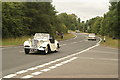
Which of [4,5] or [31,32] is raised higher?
[4,5]

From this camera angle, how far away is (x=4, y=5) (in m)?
47.5

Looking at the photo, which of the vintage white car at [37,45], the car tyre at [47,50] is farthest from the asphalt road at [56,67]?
the car tyre at [47,50]

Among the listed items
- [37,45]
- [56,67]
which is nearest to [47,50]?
[37,45]

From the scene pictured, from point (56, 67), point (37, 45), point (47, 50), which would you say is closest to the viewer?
point (56, 67)

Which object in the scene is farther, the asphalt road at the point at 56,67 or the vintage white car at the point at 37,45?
the vintage white car at the point at 37,45

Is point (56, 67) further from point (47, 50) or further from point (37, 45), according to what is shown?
point (47, 50)

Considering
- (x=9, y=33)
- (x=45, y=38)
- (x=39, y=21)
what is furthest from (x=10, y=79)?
(x=39, y=21)

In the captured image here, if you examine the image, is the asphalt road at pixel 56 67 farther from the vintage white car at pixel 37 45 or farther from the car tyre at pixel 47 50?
the car tyre at pixel 47 50

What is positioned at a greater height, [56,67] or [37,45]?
[37,45]

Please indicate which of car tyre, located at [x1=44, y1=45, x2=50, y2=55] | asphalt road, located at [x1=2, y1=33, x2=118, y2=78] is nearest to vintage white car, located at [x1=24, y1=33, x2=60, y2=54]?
car tyre, located at [x1=44, y1=45, x2=50, y2=55]

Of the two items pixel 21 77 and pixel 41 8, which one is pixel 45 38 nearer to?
pixel 21 77

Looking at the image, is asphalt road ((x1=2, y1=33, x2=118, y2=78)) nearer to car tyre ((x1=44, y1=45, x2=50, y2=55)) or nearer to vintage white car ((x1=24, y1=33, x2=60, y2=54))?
vintage white car ((x1=24, y1=33, x2=60, y2=54))

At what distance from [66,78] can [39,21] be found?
5297 cm

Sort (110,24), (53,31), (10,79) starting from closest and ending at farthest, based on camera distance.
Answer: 1. (10,79)
2. (110,24)
3. (53,31)
